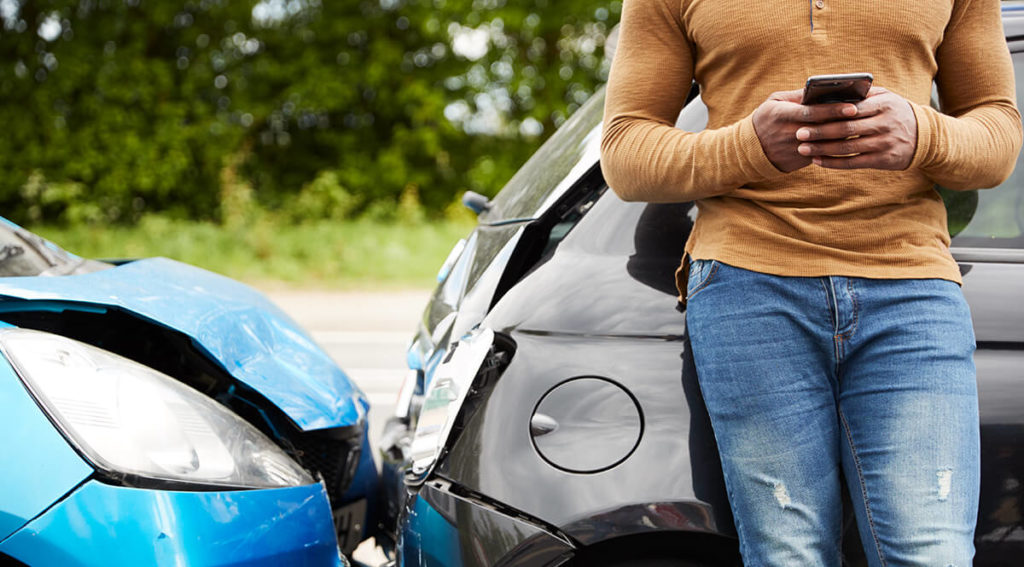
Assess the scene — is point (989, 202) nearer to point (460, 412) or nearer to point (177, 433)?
point (460, 412)

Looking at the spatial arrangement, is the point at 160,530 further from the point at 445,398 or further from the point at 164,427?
the point at 445,398

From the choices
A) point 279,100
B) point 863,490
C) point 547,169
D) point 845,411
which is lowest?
point 279,100

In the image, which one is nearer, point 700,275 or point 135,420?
point 700,275

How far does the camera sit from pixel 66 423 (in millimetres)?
1449

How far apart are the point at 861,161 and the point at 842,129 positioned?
68 mm

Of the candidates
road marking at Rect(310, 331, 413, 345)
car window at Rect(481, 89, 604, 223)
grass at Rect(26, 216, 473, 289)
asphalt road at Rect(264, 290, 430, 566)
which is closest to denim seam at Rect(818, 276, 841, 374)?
car window at Rect(481, 89, 604, 223)

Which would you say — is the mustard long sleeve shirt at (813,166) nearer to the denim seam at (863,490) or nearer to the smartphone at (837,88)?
the smartphone at (837,88)

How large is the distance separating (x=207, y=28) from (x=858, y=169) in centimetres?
1438

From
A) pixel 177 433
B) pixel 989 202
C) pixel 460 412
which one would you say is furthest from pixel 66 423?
pixel 989 202

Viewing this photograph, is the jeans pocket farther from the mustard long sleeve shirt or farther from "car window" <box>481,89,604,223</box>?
"car window" <box>481,89,604,223</box>

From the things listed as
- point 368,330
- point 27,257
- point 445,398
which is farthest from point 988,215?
point 368,330

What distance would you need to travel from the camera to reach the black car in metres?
1.44

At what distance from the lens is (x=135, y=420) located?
1.56 metres

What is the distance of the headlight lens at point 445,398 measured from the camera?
1.56 metres
